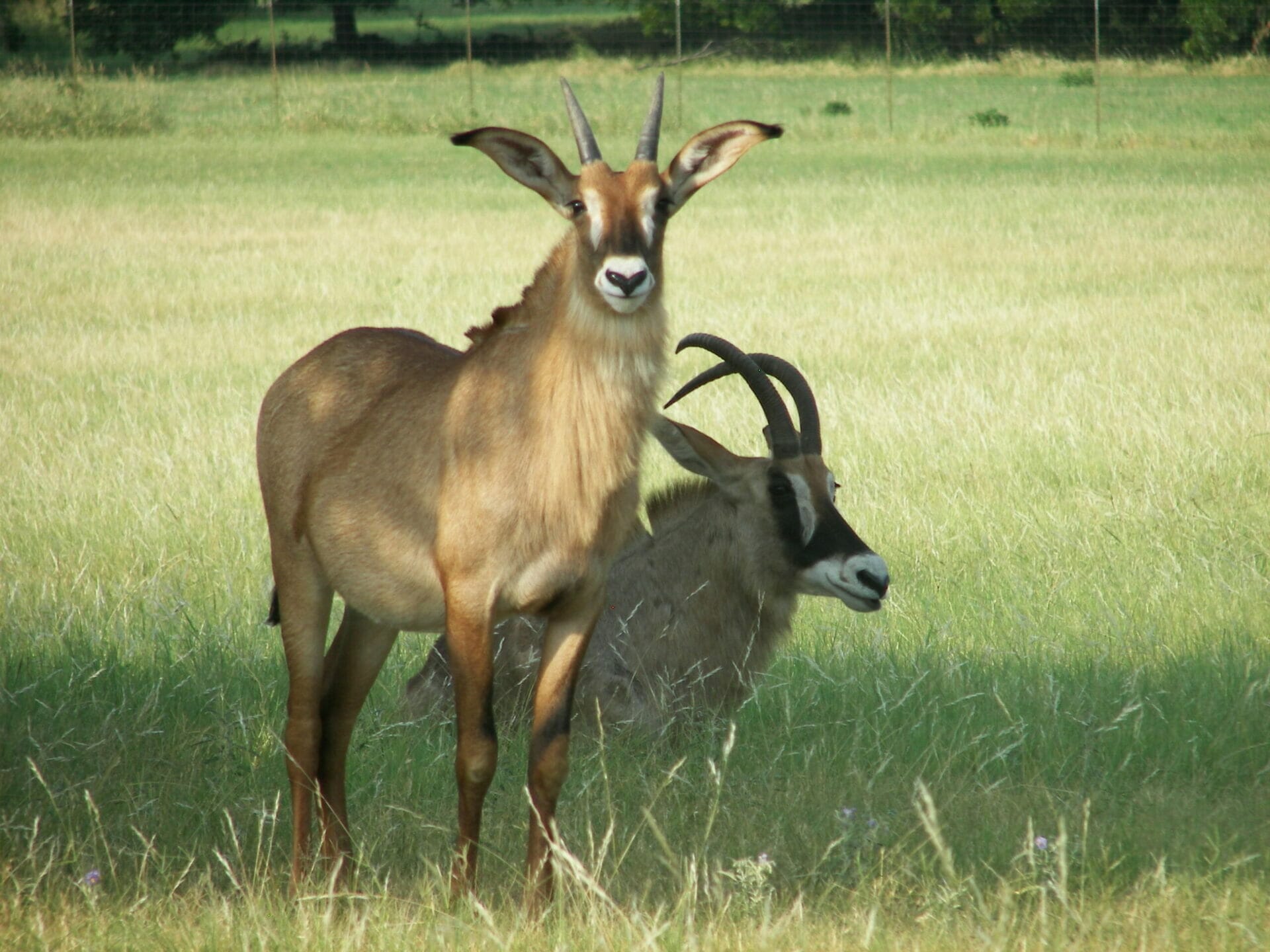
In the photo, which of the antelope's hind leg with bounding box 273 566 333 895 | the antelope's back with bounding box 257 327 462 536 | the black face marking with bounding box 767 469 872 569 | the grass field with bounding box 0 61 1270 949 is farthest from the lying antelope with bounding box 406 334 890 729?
the antelope's back with bounding box 257 327 462 536

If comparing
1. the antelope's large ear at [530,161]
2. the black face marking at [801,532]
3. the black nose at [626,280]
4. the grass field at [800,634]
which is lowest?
the grass field at [800,634]

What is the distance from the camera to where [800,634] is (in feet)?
19.5

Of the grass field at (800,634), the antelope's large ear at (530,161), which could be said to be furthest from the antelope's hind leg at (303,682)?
the antelope's large ear at (530,161)

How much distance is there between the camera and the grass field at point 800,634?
3.73 meters

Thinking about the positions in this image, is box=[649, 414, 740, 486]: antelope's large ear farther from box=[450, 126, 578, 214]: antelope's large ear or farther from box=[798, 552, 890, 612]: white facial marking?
box=[450, 126, 578, 214]: antelope's large ear

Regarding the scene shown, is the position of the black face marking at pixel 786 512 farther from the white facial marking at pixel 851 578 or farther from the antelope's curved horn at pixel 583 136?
the antelope's curved horn at pixel 583 136

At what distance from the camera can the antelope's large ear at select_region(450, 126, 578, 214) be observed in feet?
12.5

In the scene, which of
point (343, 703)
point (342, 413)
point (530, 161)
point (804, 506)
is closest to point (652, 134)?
point (530, 161)

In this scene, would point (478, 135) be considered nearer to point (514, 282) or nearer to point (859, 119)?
point (514, 282)

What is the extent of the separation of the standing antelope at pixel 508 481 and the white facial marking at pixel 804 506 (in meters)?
1.41

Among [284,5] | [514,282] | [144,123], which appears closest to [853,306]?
[514,282]

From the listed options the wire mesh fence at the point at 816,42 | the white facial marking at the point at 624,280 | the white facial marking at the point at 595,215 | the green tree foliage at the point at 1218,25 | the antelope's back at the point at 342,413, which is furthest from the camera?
the green tree foliage at the point at 1218,25

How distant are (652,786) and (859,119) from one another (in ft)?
105

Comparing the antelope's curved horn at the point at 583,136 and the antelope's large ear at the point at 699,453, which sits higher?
the antelope's curved horn at the point at 583,136
